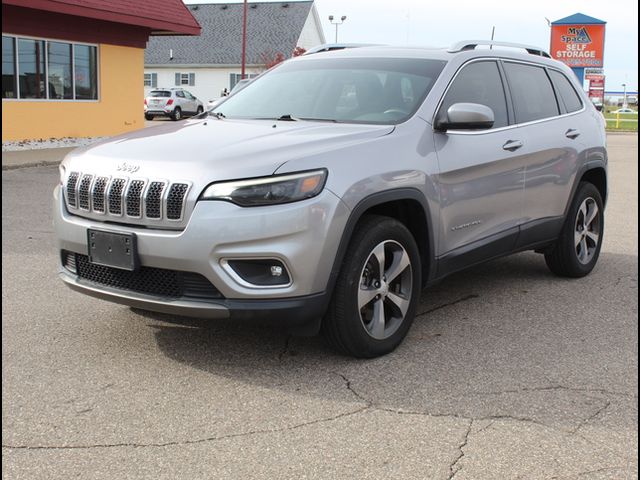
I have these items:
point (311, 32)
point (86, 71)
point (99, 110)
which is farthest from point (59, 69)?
point (311, 32)

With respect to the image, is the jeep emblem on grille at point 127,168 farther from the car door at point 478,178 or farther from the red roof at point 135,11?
the red roof at point 135,11

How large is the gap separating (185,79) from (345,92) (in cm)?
5573

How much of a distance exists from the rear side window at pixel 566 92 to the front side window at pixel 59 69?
1477cm

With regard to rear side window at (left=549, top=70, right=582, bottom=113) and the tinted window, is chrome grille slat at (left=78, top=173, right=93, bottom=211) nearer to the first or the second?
the tinted window

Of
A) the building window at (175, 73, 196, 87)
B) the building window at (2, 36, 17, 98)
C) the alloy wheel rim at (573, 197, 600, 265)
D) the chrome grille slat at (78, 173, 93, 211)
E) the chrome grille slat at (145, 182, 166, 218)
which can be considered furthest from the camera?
the building window at (175, 73, 196, 87)

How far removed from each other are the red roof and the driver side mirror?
45.2 feet

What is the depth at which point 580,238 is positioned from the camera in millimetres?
6801

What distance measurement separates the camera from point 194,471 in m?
3.20

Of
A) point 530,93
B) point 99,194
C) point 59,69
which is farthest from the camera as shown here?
point 59,69

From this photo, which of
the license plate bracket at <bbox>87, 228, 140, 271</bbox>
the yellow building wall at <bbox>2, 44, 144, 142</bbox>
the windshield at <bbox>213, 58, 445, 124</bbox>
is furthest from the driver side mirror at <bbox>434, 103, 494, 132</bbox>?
the yellow building wall at <bbox>2, 44, 144, 142</bbox>

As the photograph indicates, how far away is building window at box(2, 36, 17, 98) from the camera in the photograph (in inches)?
693

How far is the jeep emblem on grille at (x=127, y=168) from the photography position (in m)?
4.23

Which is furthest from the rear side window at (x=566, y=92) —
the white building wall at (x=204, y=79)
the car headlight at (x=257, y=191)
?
the white building wall at (x=204, y=79)

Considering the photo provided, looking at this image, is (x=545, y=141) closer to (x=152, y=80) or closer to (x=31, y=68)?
(x=31, y=68)
